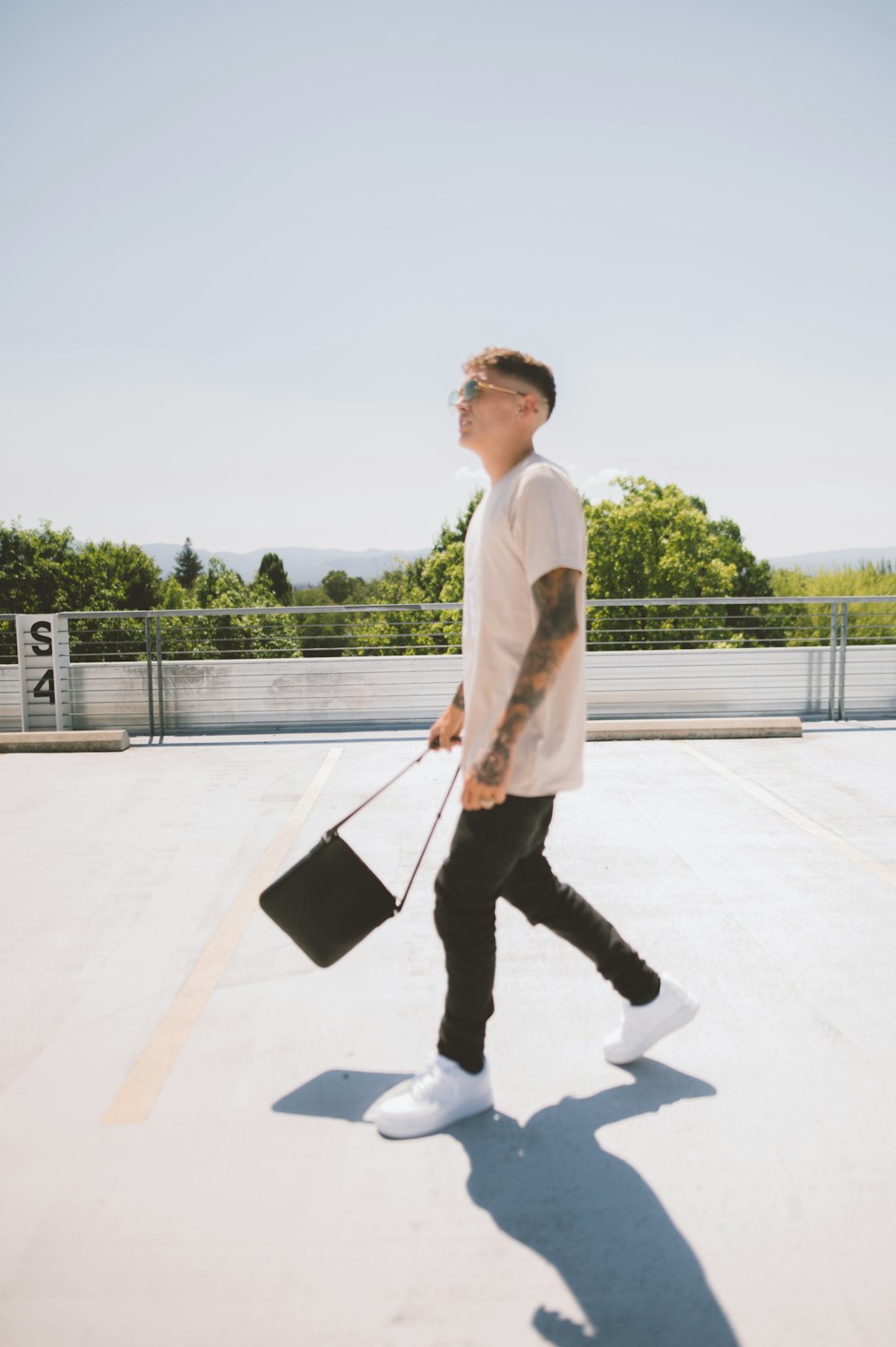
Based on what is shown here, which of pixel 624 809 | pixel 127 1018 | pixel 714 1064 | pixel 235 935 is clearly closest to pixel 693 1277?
pixel 714 1064

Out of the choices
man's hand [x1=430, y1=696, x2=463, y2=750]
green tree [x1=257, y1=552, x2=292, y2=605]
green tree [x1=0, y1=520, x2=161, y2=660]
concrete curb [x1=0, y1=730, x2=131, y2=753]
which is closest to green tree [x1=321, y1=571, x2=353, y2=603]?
green tree [x1=257, y1=552, x2=292, y2=605]

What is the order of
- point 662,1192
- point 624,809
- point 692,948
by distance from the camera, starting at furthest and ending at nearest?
1. point 624,809
2. point 692,948
3. point 662,1192

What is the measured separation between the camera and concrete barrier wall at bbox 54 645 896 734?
8711 mm

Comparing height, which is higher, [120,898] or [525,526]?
[525,526]

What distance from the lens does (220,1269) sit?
1.79m

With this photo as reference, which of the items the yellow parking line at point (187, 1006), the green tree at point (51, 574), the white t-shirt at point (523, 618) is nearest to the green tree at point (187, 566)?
the green tree at point (51, 574)

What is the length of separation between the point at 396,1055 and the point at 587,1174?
2.34ft

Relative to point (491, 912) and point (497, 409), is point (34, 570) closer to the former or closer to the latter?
point (497, 409)

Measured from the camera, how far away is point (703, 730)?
25.3ft

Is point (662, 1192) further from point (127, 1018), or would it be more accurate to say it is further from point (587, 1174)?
point (127, 1018)

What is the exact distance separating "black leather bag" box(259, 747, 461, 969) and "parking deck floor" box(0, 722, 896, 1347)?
344 millimetres

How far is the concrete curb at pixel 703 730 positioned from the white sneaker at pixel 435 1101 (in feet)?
17.8

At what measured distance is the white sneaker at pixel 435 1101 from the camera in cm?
224

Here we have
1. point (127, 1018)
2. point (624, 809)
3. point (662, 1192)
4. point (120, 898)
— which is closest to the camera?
point (662, 1192)
